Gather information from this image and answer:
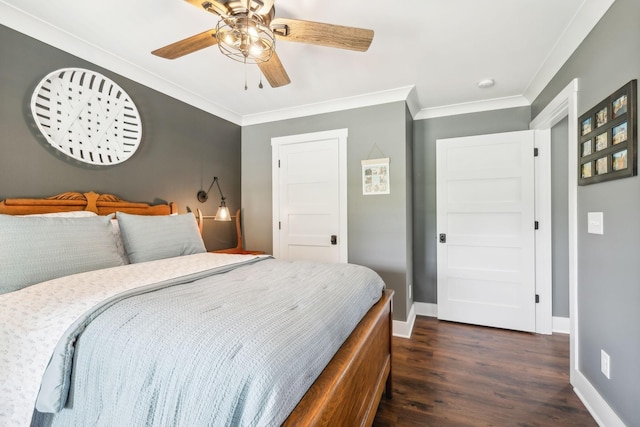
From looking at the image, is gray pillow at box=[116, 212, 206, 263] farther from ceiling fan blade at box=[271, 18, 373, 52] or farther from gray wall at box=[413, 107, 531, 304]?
gray wall at box=[413, 107, 531, 304]

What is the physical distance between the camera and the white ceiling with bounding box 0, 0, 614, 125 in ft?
5.79

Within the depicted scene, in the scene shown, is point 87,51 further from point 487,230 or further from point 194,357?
point 487,230

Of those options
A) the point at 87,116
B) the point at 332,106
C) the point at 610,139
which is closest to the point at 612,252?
the point at 610,139

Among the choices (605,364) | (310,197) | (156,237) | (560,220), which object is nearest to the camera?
(605,364)

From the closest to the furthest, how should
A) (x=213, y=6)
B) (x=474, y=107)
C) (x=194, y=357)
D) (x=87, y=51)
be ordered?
(x=194, y=357)
(x=213, y=6)
(x=87, y=51)
(x=474, y=107)

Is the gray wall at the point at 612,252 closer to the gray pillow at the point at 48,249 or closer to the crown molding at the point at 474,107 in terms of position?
the crown molding at the point at 474,107

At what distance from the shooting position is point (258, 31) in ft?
4.97

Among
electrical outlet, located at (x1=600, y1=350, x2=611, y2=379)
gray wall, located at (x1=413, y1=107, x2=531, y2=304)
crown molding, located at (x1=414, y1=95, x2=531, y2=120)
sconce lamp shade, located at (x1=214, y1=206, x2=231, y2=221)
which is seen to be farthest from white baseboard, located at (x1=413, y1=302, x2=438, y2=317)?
sconce lamp shade, located at (x1=214, y1=206, x2=231, y2=221)

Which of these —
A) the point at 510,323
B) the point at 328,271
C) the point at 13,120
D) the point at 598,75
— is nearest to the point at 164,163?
the point at 13,120

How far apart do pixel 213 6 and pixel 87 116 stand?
148 cm

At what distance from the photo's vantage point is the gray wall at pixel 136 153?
1.82m

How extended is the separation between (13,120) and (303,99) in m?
2.30

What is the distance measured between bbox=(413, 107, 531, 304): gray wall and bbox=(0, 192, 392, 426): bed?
1.93 meters

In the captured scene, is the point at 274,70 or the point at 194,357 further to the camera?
the point at 274,70
